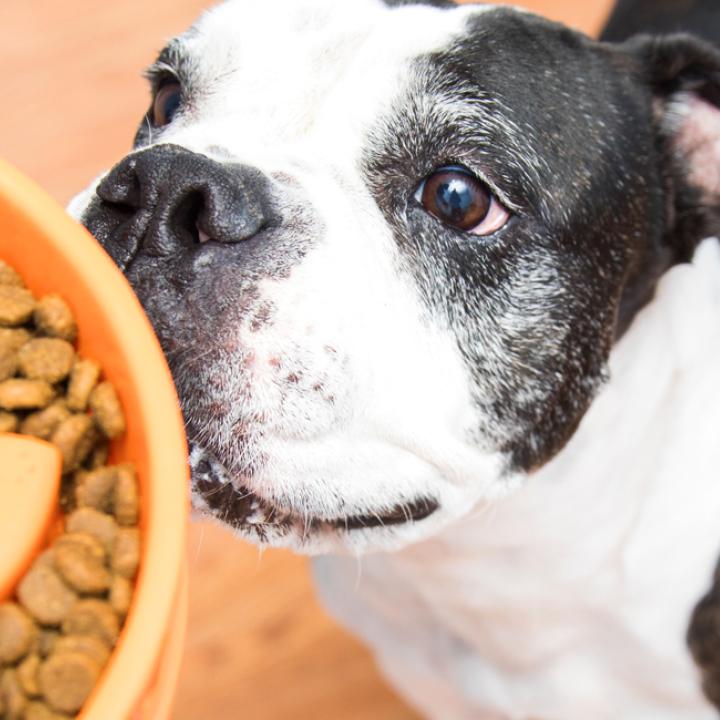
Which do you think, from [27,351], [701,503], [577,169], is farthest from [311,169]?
[701,503]

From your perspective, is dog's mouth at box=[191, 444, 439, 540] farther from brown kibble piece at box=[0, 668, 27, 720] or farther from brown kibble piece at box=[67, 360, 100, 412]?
brown kibble piece at box=[0, 668, 27, 720]

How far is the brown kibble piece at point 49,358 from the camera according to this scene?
986 millimetres

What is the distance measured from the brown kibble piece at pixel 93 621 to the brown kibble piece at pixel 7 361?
265mm

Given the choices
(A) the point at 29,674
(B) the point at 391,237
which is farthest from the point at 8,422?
(B) the point at 391,237

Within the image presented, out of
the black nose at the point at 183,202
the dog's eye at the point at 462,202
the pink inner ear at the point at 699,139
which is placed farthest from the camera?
the pink inner ear at the point at 699,139

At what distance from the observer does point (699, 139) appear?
1.55 meters

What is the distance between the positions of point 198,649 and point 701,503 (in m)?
1.36

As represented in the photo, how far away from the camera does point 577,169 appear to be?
54.5 inches

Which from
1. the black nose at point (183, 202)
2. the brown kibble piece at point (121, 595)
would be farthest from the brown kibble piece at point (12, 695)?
the black nose at point (183, 202)

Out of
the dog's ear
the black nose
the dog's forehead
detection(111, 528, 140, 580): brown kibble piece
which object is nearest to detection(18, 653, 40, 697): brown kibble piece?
detection(111, 528, 140, 580): brown kibble piece

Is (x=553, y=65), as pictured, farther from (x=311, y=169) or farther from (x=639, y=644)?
(x=639, y=644)

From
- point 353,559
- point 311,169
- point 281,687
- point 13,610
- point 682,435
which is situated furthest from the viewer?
point 281,687

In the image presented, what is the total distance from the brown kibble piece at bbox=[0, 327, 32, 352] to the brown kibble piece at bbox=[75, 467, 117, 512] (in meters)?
0.17

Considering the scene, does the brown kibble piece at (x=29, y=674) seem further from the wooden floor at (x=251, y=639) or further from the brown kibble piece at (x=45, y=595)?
the wooden floor at (x=251, y=639)
